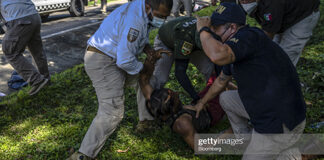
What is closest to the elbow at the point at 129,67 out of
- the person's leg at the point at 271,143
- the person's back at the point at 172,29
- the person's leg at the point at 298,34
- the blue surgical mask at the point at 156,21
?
the blue surgical mask at the point at 156,21

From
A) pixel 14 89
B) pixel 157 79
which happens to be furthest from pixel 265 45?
pixel 14 89

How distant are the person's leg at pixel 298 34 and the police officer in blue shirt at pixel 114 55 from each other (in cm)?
187

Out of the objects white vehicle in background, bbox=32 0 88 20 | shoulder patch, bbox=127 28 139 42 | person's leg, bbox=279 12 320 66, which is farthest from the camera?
white vehicle in background, bbox=32 0 88 20

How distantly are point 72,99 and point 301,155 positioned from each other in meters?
3.20

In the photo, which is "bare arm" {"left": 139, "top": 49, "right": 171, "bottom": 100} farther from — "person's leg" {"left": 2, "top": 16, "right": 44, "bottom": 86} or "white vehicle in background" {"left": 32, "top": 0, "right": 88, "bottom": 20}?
"white vehicle in background" {"left": 32, "top": 0, "right": 88, "bottom": 20}

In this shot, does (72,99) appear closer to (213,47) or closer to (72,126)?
(72,126)

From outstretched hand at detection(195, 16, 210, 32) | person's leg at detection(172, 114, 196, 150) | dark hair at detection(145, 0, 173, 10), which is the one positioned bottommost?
person's leg at detection(172, 114, 196, 150)

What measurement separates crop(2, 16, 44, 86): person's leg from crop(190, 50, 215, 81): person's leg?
7.87 ft

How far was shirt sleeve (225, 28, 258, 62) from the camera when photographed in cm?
187

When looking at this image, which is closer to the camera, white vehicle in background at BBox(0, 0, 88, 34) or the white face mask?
the white face mask

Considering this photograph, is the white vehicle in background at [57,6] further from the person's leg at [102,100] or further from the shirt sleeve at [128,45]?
the shirt sleeve at [128,45]

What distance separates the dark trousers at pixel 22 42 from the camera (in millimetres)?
3750

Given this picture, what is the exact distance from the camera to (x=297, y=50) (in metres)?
Result: 3.45

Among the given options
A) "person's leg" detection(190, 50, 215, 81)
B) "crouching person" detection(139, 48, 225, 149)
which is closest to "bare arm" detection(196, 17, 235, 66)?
"crouching person" detection(139, 48, 225, 149)
